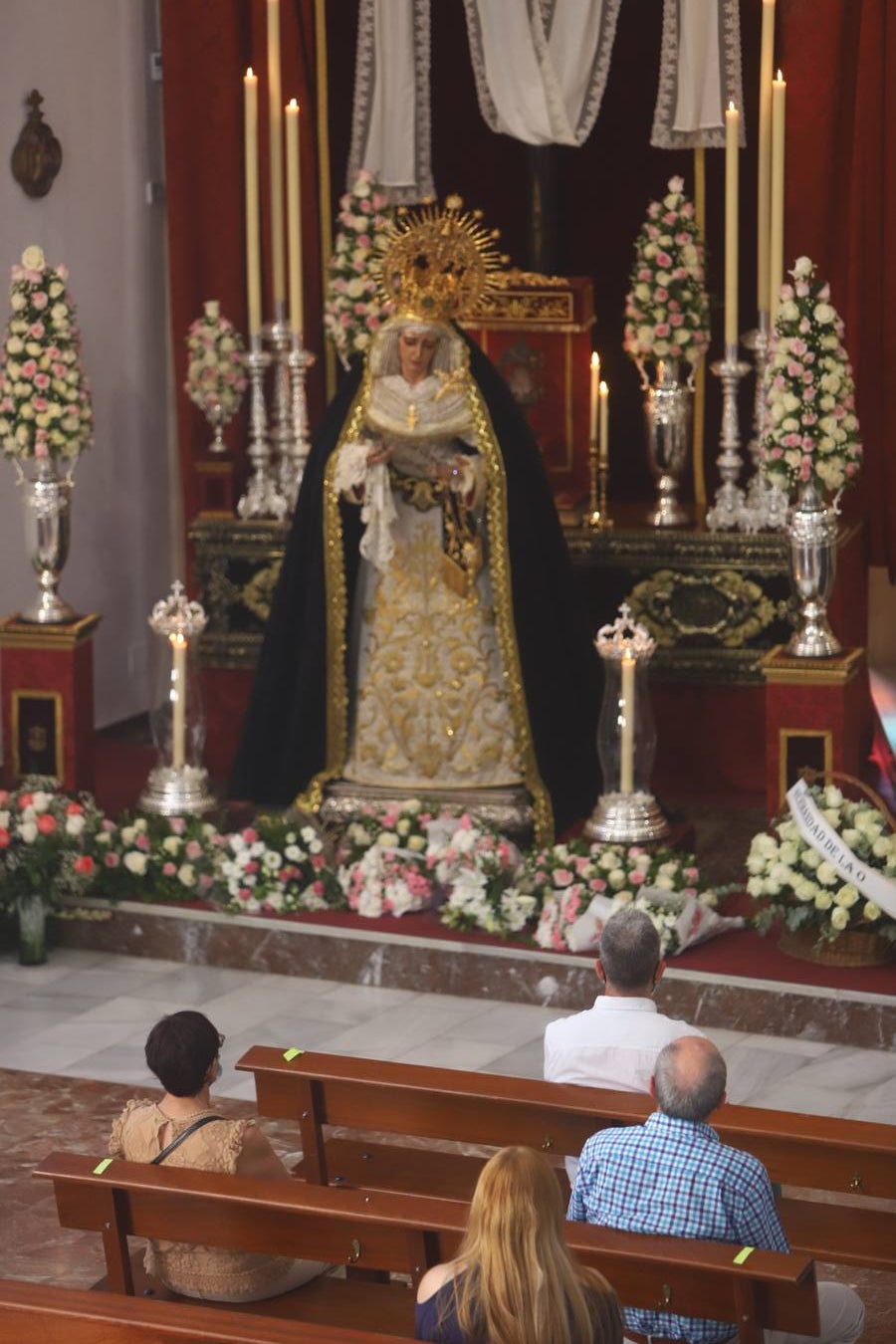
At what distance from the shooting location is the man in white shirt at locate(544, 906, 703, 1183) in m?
4.90

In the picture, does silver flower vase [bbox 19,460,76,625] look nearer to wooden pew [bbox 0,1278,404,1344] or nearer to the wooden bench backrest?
the wooden bench backrest

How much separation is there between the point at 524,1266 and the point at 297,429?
22.2 feet

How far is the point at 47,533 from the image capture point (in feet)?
29.0

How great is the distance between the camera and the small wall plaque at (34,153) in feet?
32.3

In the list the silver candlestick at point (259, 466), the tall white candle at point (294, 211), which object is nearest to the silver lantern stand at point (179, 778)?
the silver candlestick at point (259, 466)

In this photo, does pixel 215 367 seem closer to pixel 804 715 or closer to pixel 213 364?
pixel 213 364

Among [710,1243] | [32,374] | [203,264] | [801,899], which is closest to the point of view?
[710,1243]

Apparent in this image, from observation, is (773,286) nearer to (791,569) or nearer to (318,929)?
(791,569)

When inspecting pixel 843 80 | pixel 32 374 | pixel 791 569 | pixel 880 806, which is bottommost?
pixel 880 806

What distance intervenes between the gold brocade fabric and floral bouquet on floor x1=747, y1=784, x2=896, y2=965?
1541mm

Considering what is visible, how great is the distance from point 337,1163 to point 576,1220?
1.19 meters

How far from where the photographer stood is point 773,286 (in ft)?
29.2

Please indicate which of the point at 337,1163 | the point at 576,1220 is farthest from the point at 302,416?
the point at 576,1220

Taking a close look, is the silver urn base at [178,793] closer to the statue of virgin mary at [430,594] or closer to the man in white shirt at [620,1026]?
the statue of virgin mary at [430,594]
